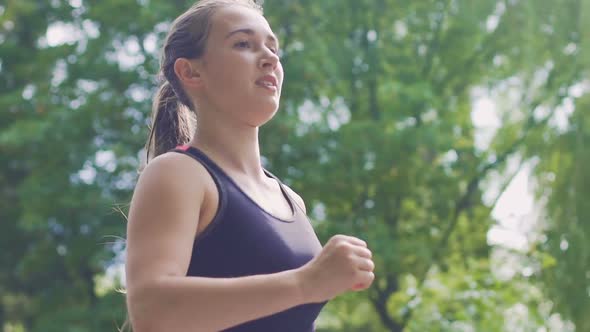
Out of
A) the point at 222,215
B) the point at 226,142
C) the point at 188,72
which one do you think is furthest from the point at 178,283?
the point at 188,72

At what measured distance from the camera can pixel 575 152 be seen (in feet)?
29.9

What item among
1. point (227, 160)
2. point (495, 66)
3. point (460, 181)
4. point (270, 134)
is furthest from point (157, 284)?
point (495, 66)

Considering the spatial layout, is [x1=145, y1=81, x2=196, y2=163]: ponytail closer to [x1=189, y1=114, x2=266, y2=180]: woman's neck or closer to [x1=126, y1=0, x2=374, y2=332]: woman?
[x1=126, y1=0, x2=374, y2=332]: woman

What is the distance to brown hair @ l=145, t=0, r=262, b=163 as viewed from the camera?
159 cm

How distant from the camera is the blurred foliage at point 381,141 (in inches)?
355

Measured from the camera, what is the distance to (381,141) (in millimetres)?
9336

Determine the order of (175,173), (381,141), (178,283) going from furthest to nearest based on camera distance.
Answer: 1. (381,141)
2. (175,173)
3. (178,283)

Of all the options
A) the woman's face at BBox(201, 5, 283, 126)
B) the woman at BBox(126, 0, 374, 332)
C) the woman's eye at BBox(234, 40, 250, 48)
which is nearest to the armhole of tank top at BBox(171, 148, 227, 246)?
the woman at BBox(126, 0, 374, 332)

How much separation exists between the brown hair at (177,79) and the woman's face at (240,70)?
3 centimetres

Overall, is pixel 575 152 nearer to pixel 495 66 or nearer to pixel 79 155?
pixel 495 66

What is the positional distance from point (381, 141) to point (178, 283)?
820 cm

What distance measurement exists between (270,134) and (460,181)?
2.82 meters

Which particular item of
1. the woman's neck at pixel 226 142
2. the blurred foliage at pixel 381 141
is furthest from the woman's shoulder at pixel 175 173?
the blurred foliage at pixel 381 141

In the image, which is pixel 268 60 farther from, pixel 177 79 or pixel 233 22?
pixel 177 79
